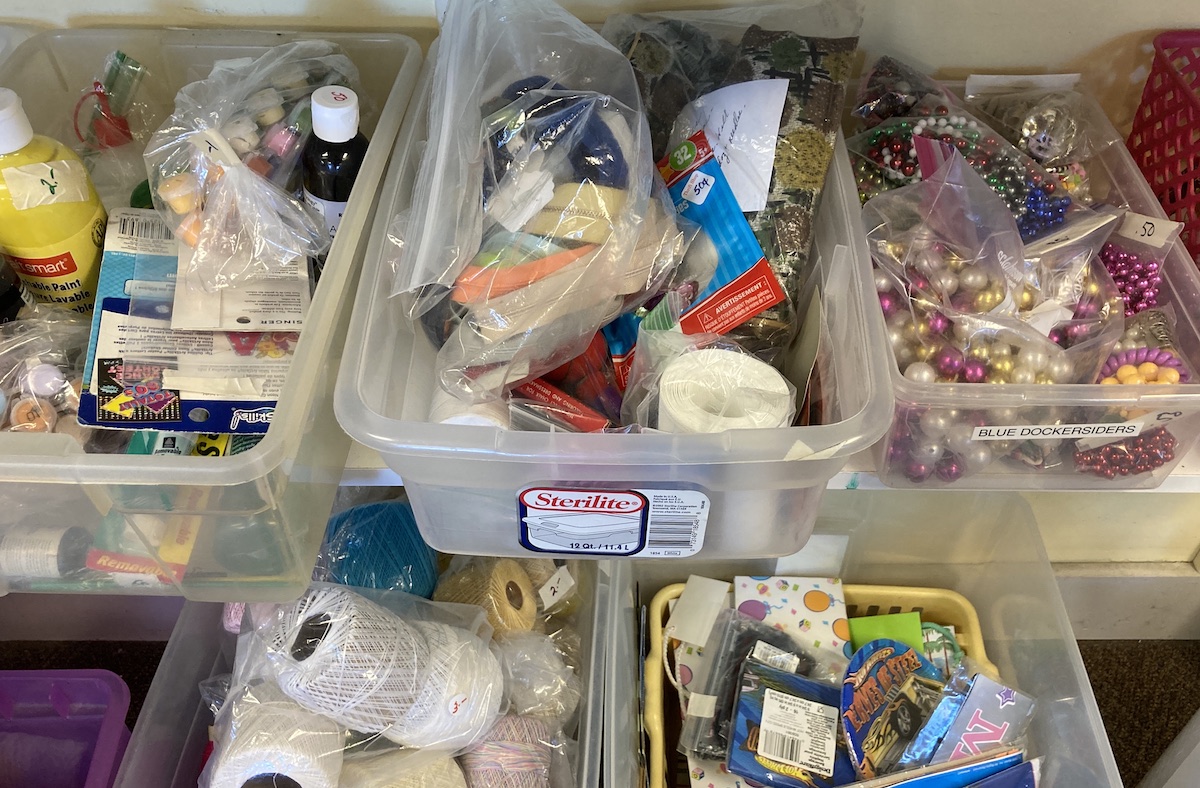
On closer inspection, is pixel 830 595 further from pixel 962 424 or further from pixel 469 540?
pixel 469 540

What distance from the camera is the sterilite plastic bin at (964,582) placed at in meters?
0.88

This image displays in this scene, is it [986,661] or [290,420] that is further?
[986,661]

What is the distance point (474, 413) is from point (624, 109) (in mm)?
261

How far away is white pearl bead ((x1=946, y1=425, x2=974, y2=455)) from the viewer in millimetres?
652

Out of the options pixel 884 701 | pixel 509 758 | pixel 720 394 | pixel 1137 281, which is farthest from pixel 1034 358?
pixel 509 758

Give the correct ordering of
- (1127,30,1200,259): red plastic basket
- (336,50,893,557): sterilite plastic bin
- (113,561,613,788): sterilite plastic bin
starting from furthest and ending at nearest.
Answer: (113,561,613,788): sterilite plastic bin
(1127,30,1200,259): red plastic basket
(336,50,893,557): sterilite plastic bin

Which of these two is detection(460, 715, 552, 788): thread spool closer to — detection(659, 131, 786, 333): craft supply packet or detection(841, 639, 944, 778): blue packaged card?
detection(841, 639, 944, 778): blue packaged card

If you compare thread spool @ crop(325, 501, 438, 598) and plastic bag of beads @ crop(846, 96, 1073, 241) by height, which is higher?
plastic bag of beads @ crop(846, 96, 1073, 241)

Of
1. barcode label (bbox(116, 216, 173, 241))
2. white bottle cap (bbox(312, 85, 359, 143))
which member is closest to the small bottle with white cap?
white bottle cap (bbox(312, 85, 359, 143))

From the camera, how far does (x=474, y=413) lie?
0.61m

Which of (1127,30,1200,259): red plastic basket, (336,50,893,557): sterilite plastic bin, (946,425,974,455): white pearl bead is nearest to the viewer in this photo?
(336,50,893,557): sterilite plastic bin

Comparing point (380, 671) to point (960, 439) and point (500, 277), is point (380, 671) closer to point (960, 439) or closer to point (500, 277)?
point (500, 277)

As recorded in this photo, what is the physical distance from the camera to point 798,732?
942 millimetres

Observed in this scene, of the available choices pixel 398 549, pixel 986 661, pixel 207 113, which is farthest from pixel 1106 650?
pixel 207 113
